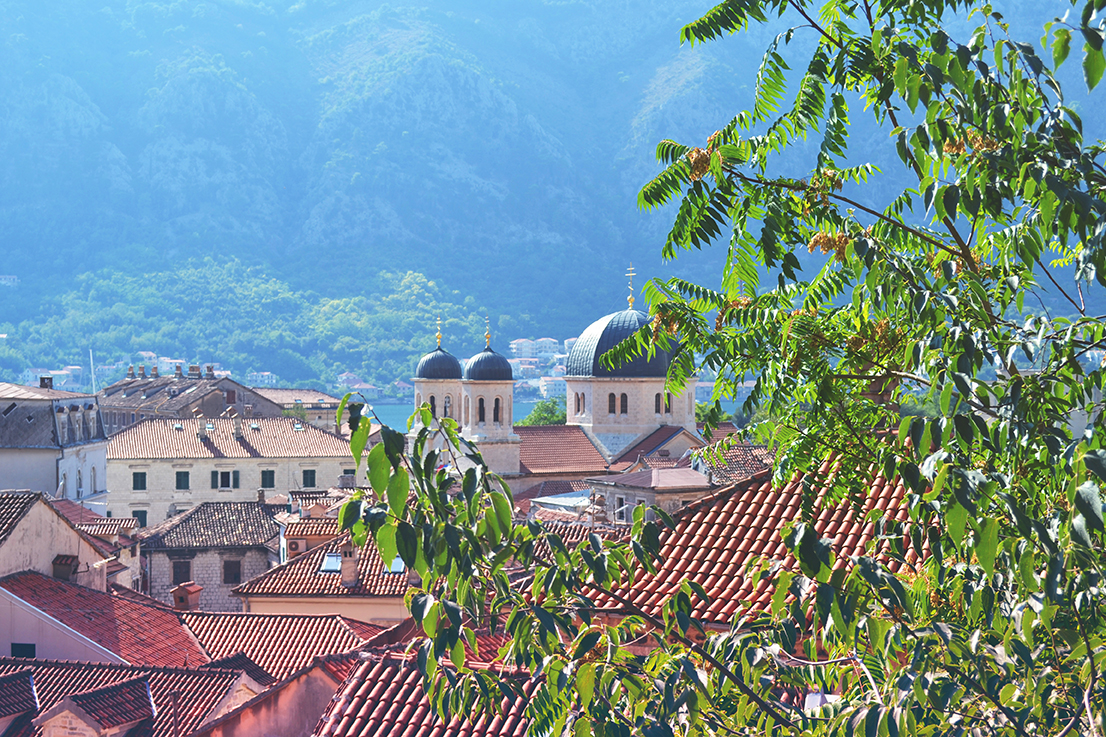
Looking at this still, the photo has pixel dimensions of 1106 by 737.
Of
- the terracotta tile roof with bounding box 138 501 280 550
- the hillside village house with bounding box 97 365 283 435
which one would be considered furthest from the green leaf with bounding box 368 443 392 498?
the hillside village house with bounding box 97 365 283 435

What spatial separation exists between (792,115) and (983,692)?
2895 millimetres

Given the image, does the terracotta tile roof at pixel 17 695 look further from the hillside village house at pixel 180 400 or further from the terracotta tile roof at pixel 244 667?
the hillside village house at pixel 180 400

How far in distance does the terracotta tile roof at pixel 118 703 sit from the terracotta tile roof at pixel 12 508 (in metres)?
9.76

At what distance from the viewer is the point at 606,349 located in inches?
2643

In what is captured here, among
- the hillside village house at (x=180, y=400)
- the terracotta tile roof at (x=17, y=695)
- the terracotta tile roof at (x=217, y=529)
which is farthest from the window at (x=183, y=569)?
the hillside village house at (x=180, y=400)

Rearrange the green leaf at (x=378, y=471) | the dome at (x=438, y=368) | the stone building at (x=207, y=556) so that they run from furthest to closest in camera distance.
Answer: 1. the dome at (x=438, y=368)
2. the stone building at (x=207, y=556)
3. the green leaf at (x=378, y=471)

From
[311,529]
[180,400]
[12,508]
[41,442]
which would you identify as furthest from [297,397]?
[12,508]

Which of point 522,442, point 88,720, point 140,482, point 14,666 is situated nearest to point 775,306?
point 88,720

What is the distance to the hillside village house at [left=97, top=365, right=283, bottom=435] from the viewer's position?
9925cm

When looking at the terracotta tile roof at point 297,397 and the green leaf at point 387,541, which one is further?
the terracotta tile roof at point 297,397

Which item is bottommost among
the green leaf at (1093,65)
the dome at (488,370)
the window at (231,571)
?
the window at (231,571)

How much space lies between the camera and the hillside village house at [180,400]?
99.2 meters

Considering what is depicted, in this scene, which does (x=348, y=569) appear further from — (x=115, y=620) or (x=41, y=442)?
(x=41, y=442)

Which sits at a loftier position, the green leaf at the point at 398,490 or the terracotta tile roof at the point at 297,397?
the terracotta tile roof at the point at 297,397
